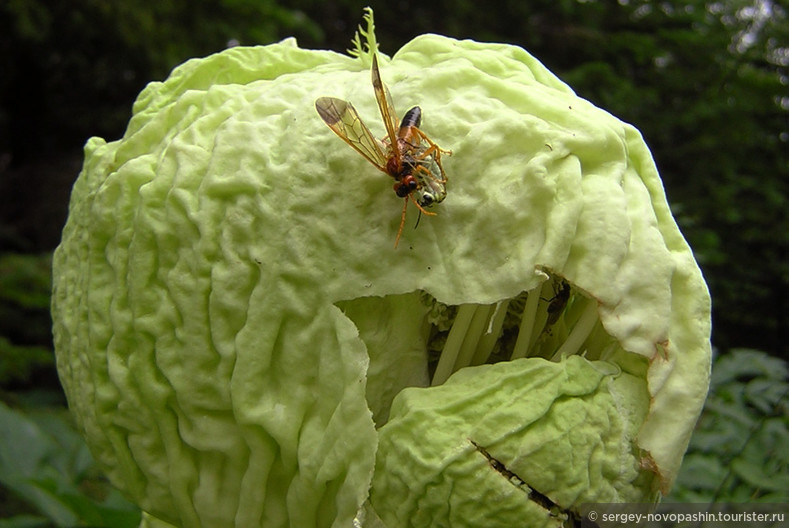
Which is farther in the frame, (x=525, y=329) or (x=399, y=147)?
(x=525, y=329)

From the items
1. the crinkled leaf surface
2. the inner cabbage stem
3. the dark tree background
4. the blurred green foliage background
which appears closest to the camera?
the crinkled leaf surface

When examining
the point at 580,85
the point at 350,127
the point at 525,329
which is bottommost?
the point at 580,85

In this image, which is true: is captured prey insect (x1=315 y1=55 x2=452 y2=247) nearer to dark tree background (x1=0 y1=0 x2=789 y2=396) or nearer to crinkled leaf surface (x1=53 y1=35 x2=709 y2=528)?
crinkled leaf surface (x1=53 y1=35 x2=709 y2=528)

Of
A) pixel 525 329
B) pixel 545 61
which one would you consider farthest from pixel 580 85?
pixel 525 329

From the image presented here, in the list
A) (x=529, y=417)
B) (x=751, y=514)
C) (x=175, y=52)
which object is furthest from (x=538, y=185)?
(x=175, y=52)

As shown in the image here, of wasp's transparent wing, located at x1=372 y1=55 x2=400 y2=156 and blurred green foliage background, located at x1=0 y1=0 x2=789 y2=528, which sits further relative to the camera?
blurred green foliage background, located at x1=0 y1=0 x2=789 y2=528

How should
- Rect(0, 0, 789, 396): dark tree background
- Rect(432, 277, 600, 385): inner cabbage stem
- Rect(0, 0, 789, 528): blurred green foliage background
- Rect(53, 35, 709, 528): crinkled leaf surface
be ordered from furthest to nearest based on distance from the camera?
1. Rect(0, 0, 789, 396): dark tree background
2. Rect(0, 0, 789, 528): blurred green foliage background
3. Rect(432, 277, 600, 385): inner cabbage stem
4. Rect(53, 35, 709, 528): crinkled leaf surface

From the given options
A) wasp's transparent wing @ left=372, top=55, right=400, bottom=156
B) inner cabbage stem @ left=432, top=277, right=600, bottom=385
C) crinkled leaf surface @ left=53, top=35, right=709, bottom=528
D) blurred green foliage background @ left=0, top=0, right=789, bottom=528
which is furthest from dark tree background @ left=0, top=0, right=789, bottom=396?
inner cabbage stem @ left=432, top=277, right=600, bottom=385

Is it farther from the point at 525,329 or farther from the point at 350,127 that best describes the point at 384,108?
the point at 525,329
